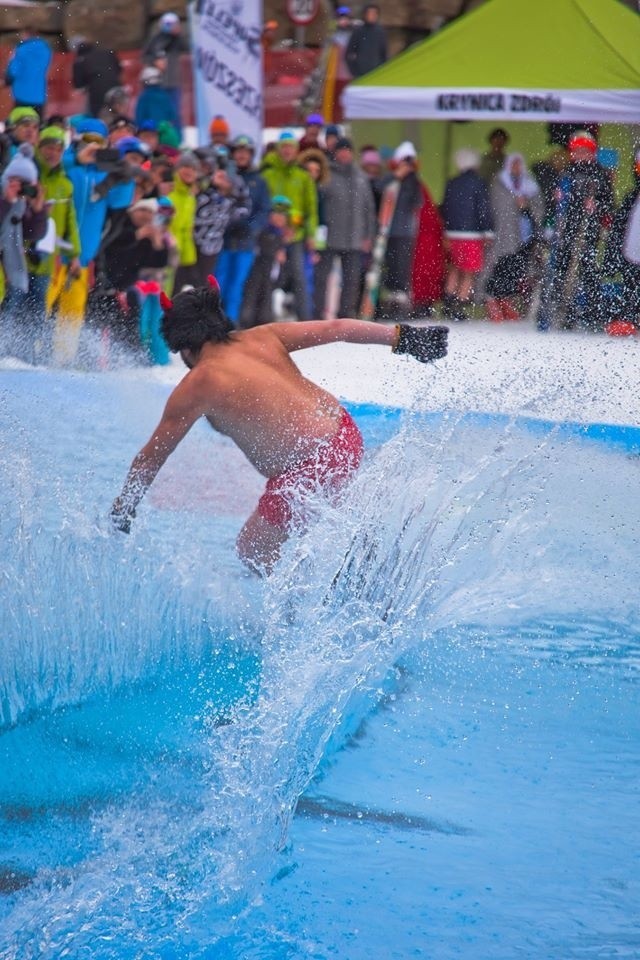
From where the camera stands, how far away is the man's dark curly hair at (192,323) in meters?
4.57

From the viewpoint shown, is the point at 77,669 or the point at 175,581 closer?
the point at 77,669

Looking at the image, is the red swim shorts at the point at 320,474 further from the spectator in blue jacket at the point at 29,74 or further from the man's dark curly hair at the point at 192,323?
the spectator in blue jacket at the point at 29,74

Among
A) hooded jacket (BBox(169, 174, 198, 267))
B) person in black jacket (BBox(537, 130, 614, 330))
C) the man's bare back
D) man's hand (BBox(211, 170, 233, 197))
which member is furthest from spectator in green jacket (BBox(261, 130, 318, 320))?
the man's bare back

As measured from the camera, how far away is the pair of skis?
12828mm

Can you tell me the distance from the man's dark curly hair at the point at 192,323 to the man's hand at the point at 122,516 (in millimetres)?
536

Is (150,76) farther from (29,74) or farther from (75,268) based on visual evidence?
(75,268)

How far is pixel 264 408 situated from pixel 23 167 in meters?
5.81

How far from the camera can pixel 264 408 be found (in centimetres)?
455

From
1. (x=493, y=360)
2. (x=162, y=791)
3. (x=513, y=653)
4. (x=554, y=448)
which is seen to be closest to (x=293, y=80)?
(x=493, y=360)

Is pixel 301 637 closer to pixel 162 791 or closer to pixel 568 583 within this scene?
pixel 162 791

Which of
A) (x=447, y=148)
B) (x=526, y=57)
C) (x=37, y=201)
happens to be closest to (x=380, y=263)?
(x=447, y=148)

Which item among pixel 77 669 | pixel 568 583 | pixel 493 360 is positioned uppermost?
pixel 77 669

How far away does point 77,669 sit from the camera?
15.0 feet

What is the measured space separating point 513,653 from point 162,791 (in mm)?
1686
